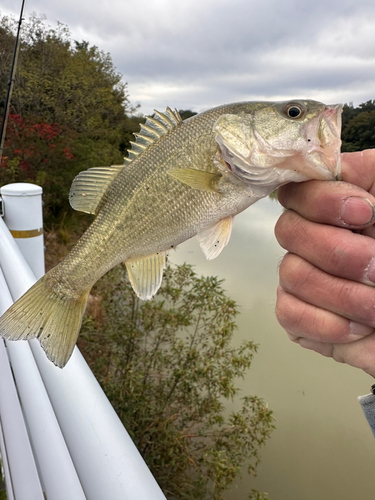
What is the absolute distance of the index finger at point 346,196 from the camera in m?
0.81

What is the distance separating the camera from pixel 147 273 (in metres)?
1.00

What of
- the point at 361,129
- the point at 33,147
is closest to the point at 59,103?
the point at 33,147

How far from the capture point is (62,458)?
747mm

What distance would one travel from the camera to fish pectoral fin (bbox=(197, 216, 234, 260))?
0.92 meters

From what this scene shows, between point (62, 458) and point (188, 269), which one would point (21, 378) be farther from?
point (188, 269)

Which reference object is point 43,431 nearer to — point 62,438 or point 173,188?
point 62,438

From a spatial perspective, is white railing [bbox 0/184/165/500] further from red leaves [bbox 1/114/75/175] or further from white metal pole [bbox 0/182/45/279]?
red leaves [bbox 1/114/75/175]

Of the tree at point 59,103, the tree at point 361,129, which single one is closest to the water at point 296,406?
the tree at point 361,129

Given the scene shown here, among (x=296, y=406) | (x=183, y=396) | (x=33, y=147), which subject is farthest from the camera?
(x=33, y=147)

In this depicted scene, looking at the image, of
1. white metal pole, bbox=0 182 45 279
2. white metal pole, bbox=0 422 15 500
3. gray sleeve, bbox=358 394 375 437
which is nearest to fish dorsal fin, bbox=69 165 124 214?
white metal pole, bbox=0 422 15 500

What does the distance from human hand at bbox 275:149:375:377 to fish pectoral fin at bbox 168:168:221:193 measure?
215 millimetres

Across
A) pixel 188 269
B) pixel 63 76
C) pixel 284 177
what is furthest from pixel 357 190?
pixel 63 76

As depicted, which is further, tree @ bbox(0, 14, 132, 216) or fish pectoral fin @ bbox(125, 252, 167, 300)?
tree @ bbox(0, 14, 132, 216)

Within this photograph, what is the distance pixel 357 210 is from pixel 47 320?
832 millimetres
